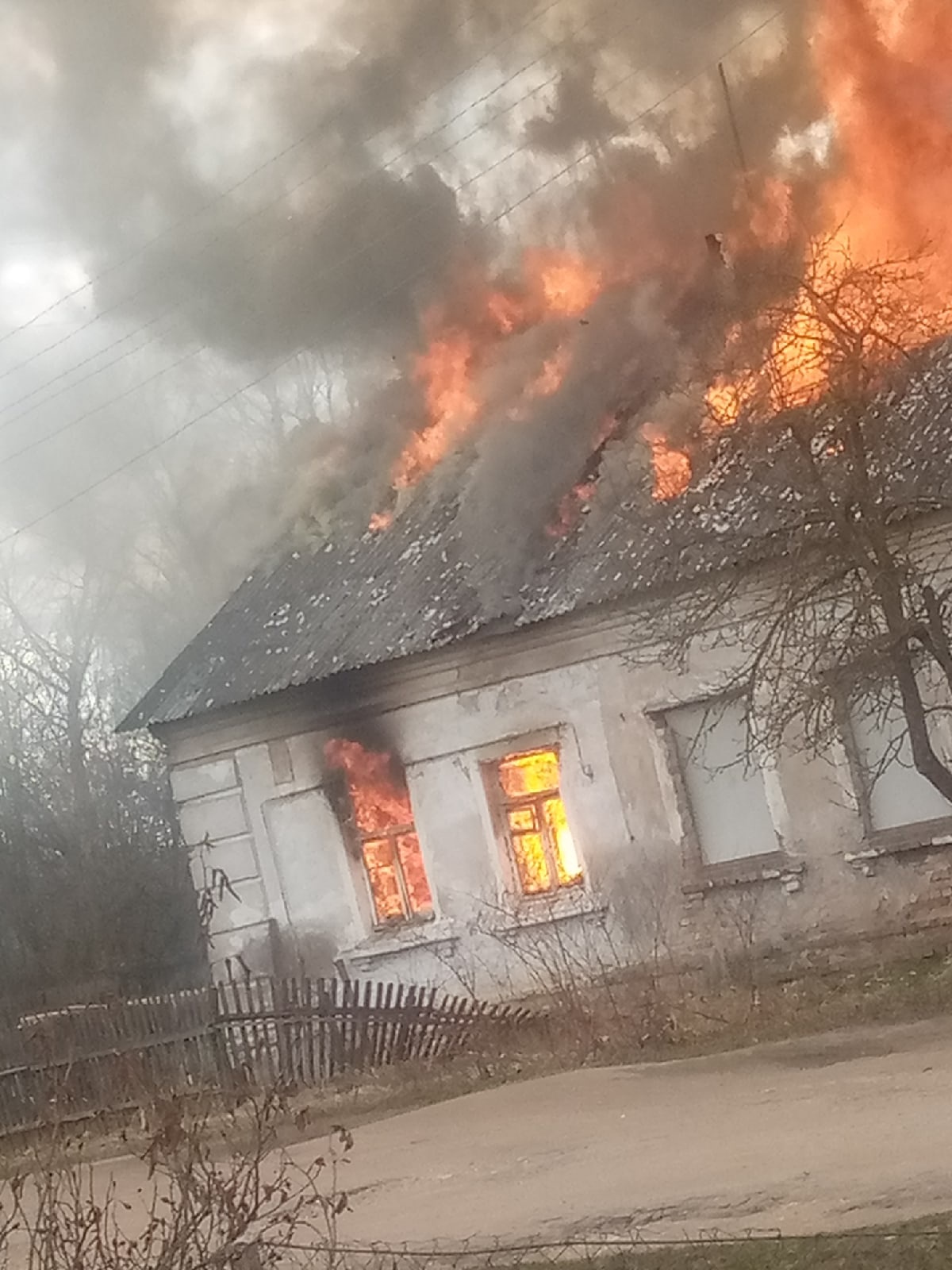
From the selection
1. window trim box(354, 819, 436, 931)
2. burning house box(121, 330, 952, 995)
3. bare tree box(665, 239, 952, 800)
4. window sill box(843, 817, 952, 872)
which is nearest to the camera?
bare tree box(665, 239, 952, 800)

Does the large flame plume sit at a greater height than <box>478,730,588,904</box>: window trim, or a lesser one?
greater

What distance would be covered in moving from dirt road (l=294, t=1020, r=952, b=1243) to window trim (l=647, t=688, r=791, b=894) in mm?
4380

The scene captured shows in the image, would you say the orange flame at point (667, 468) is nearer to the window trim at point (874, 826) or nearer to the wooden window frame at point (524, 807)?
the wooden window frame at point (524, 807)

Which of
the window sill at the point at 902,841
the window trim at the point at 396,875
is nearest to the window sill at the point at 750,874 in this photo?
the window sill at the point at 902,841

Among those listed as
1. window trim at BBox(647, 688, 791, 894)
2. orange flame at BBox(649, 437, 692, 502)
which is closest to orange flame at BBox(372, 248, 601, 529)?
orange flame at BBox(649, 437, 692, 502)

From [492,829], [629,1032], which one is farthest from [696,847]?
[629,1032]

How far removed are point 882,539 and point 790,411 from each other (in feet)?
3.85

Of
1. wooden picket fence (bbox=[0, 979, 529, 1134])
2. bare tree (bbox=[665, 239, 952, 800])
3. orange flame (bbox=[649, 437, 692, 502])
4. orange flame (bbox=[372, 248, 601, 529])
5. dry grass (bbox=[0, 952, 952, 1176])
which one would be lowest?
dry grass (bbox=[0, 952, 952, 1176])

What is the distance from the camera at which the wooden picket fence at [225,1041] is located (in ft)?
42.1

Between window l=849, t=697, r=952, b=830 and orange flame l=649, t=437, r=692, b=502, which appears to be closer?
window l=849, t=697, r=952, b=830

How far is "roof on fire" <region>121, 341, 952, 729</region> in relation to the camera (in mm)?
13734

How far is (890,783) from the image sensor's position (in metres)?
14.1

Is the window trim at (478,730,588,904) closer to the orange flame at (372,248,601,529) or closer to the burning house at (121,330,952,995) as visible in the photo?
the burning house at (121,330,952,995)

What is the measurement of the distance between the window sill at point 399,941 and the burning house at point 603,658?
33mm
